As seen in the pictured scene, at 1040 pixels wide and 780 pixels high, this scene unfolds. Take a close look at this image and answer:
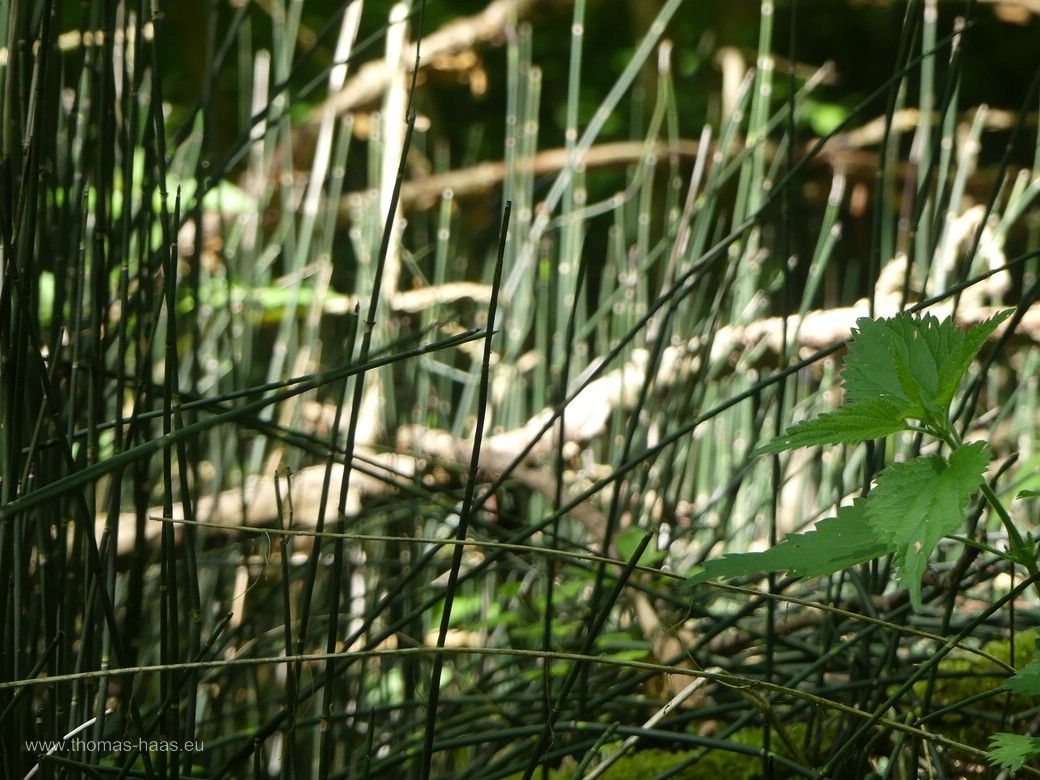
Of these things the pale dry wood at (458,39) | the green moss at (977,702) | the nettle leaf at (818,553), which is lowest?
the green moss at (977,702)

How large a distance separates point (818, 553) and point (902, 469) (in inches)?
2.2

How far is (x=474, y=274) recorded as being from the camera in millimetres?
3256

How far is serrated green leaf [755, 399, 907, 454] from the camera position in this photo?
490 mm

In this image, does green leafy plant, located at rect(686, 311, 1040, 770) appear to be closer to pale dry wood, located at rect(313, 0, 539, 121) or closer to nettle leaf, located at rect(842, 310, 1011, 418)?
nettle leaf, located at rect(842, 310, 1011, 418)

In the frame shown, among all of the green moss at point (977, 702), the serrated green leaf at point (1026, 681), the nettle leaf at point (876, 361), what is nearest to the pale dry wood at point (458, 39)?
the green moss at point (977, 702)

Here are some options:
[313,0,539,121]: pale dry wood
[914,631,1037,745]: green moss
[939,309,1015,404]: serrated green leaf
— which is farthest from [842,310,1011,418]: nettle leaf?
[313,0,539,121]: pale dry wood

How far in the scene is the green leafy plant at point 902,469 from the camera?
0.45 meters

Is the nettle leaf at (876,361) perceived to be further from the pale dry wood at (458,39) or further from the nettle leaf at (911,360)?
the pale dry wood at (458,39)

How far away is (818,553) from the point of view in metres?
0.49

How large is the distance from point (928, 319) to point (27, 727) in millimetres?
565

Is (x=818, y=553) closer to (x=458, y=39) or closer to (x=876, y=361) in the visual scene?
(x=876, y=361)

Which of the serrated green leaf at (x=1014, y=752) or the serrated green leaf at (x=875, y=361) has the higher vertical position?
the serrated green leaf at (x=875, y=361)

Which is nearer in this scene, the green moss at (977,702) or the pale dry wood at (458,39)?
the green moss at (977,702)

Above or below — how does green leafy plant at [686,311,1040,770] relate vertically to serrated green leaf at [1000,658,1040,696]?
above
